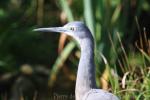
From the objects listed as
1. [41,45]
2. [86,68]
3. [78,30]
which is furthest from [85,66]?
[41,45]

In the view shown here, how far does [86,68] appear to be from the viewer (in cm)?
381

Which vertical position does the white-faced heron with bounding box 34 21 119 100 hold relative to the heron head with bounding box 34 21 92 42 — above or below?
below

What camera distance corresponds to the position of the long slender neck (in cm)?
379

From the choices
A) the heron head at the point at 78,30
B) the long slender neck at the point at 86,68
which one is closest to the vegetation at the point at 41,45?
the heron head at the point at 78,30

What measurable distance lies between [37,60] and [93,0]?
102 inches

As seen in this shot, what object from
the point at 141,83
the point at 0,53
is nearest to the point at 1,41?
the point at 0,53

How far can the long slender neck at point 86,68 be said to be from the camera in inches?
149

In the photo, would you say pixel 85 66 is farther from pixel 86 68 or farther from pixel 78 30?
pixel 78 30

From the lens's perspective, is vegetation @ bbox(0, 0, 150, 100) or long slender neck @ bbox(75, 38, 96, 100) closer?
long slender neck @ bbox(75, 38, 96, 100)

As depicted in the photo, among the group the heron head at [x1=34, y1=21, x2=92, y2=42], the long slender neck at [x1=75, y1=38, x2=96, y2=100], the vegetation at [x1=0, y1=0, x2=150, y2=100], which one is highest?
the vegetation at [x1=0, y1=0, x2=150, y2=100]

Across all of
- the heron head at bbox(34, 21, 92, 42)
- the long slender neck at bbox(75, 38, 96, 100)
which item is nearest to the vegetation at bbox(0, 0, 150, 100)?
the heron head at bbox(34, 21, 92, 42)

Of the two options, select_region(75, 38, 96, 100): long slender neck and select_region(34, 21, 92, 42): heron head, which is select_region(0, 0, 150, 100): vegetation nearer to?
select_region(34, 21, 92, 42): heron head

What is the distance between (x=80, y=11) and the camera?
7.93m

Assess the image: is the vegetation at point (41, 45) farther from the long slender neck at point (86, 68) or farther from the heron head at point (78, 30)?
the long slender neck at point (86, 68)
